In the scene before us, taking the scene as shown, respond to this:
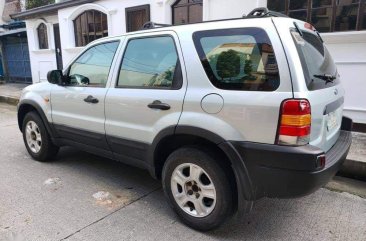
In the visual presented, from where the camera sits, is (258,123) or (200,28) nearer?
(258,123)

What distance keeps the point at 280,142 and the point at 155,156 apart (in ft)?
4.16

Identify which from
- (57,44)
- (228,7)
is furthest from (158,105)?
(57,44)

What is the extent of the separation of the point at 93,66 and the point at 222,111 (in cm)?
195

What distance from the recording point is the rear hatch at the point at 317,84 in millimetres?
2334

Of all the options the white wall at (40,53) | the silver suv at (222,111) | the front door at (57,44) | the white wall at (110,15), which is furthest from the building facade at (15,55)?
the silver suv at (222,111)

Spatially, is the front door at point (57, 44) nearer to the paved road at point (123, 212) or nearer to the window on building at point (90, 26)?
the window on building at point (90, 26)

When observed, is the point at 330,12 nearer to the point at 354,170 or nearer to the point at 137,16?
the point at 354,170

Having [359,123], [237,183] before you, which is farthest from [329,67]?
[359,123]

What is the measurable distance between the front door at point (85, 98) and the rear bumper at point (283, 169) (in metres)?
1.79

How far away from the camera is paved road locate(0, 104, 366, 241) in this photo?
2.86m

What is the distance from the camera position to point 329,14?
5984 mm

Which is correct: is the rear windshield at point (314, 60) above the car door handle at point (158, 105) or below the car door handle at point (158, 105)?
above

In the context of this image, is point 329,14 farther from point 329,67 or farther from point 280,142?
point 280,142

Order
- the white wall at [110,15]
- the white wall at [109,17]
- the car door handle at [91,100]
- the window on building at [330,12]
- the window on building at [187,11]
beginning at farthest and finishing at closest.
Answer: the white wall at [110,15], the window on building at [187,11], the white wall at [109,17], the window on building at [330,12], the car door handle at [91,100]
